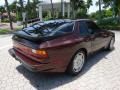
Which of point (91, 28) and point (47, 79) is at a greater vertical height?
point (91, 28)

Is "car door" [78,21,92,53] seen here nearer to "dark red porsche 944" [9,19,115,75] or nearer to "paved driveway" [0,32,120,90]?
"dark red porsche 944" [9,19,115,75]

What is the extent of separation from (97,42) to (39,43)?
2572 mm

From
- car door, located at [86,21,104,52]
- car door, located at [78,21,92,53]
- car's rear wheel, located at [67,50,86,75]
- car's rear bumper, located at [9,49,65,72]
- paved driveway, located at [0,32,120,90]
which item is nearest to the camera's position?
car's rear bumper, located at [9,49,65,72]

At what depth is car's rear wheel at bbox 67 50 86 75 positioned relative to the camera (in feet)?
16.6

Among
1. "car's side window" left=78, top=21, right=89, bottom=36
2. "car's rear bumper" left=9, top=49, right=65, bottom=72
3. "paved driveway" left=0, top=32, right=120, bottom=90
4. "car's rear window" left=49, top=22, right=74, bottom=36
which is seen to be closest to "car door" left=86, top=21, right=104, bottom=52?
"car's side window" left=78, top=21, right=89, bottom=36

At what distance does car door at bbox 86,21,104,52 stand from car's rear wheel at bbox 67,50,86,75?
69 centimetres

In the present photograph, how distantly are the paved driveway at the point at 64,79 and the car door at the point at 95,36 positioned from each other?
592 mm

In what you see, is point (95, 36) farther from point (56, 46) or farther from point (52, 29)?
point (56, 46)

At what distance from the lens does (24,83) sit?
4.75 m

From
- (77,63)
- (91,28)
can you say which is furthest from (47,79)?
(91,28)

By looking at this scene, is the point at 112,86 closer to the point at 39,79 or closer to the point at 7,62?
the point at 39,79

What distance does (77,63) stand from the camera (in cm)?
533

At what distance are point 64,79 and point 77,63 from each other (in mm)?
620

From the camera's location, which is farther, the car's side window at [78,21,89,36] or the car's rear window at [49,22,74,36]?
the car's side window at [78,21,89,36]
